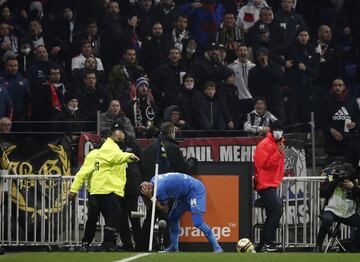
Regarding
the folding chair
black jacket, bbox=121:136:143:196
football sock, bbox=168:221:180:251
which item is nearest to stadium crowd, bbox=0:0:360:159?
black jacket, bbox=121:136:143:196

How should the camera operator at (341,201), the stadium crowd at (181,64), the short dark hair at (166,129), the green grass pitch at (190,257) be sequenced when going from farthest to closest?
1. the stadium crowd at (181,64)
2. the camera operator at (341,201)
3. the short dark hair at (166,129)
4. the green grass pitch at (190,257)

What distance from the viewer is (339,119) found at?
2441 cm

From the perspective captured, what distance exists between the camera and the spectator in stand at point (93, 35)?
85.8 feet

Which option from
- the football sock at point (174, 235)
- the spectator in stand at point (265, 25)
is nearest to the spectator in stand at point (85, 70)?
the spectator in stand at point (265, 25)

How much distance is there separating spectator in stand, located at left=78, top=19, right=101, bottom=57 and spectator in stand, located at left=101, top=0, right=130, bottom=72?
0.13 metres

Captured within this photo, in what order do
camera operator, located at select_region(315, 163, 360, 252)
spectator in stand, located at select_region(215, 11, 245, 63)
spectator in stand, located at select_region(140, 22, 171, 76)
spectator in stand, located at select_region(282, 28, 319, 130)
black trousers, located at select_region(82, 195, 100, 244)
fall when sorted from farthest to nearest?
spectator in stand, located at select_region(215, 11, 245, 63) < spectator in stand, located at select_region(140, 22, 171, 76) < spectator in stand, located at select_region(282, 28, 319, 130) < camera operator, located at select_region(315, 163, 360, 252) < black trousers, located at select_region(82, 195, 100, 244)

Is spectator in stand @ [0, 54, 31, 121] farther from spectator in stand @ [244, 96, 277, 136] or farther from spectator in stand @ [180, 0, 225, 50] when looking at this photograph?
spectator in stand @ [180, 0, 225, 50]

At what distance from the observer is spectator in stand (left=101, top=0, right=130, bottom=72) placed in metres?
26.2

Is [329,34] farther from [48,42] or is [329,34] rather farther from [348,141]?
[48,42]

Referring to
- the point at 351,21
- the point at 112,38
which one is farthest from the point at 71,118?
the point at 351,21

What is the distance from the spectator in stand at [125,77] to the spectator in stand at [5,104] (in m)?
1.95

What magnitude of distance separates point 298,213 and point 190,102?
12.9ft

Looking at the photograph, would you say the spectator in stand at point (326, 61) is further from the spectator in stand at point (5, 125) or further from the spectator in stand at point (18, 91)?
the spectator in stand at point (5, 125)

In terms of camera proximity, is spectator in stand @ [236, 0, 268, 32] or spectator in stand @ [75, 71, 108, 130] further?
spectator in stand @ [236, 0, 268, 32]
